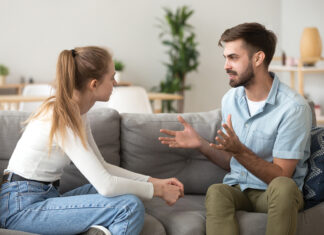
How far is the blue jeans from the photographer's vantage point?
→ 177cm

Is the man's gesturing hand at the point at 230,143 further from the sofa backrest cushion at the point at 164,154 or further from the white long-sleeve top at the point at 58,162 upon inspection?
the sofa backrest cushion at the point at 164,154

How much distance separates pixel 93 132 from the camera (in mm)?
2305

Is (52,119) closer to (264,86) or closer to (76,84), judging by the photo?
(76,84)

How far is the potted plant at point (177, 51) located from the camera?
266 inches

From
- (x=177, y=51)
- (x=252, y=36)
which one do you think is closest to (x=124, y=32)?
(x=177, y=51)

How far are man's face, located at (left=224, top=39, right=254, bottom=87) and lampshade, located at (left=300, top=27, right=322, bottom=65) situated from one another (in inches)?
132

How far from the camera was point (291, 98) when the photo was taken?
209cm

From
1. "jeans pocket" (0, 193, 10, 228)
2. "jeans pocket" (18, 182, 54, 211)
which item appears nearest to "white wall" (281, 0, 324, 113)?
"jeans pocket" (18, 182, 54, 211)

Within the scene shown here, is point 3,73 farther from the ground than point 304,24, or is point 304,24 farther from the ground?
point 304,24

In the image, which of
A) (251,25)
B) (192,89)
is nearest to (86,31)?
(192,89)

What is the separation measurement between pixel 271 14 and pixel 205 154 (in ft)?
19.6

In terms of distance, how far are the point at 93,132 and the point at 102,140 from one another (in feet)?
0.19

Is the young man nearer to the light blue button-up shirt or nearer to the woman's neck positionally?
the light blue button-up shirt

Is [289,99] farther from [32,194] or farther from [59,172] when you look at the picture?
[32,194]
